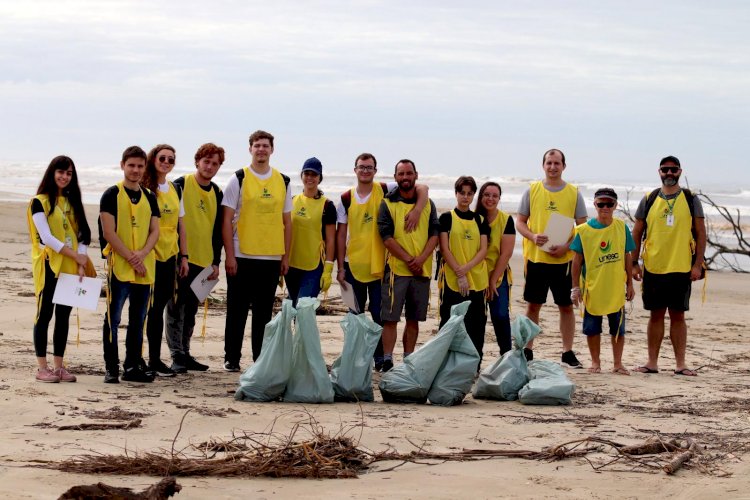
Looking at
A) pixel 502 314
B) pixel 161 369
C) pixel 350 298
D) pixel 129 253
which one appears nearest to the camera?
pixel 129 253

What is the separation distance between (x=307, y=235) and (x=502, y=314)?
62.4 inches

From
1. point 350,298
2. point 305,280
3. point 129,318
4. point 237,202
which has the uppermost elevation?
point 237,202

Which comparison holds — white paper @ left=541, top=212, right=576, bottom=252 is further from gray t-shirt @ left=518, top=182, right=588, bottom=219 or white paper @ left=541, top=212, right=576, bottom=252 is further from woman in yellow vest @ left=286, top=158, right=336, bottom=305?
woman in yellow vest @ left=286, top=158, right=336, bottom=305

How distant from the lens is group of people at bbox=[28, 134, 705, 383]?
787 centimetres

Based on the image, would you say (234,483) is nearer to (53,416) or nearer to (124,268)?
(53,416)

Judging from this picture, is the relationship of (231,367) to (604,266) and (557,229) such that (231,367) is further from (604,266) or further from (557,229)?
(604,266)

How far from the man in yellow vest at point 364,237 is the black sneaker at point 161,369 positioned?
1.41m

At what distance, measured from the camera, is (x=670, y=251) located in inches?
336

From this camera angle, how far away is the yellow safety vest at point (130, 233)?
7262 mm

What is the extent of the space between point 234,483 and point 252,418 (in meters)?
1.50

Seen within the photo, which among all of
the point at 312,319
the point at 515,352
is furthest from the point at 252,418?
the point at 515,352

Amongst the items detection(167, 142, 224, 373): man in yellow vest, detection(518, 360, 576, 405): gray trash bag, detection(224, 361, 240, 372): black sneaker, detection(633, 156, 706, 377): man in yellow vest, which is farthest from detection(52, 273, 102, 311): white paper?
detection(633, 156, 706, 377): man in yellow vest

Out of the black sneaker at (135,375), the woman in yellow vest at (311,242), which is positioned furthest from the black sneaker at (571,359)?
the black sneaker at (135,375)

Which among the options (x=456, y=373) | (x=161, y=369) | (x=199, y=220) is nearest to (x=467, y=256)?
(x=456, y=373)
